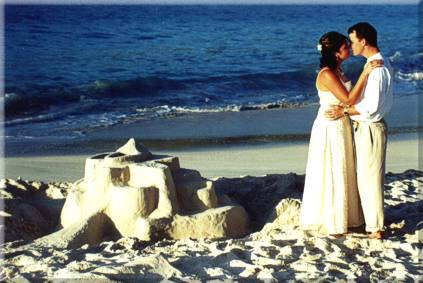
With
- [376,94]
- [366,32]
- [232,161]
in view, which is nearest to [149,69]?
[232,161]

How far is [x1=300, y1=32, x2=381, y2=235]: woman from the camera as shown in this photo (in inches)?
226

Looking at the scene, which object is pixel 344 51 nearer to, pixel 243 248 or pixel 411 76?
pixel 243 248

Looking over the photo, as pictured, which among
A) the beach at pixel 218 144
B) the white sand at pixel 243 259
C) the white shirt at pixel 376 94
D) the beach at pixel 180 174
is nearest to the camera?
the white sand at pixel 243 259

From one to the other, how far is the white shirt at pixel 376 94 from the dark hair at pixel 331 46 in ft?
0.86

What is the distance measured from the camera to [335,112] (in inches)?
229

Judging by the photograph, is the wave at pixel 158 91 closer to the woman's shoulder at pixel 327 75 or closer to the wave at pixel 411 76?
the wave at pixel 411 76

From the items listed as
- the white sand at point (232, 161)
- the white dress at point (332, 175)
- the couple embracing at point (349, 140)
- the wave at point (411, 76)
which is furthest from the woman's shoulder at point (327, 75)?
the wave at point (411, 76)

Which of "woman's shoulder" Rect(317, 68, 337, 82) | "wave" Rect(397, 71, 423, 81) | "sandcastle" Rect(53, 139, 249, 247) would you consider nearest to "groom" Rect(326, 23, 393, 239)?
"woman's shoulder" Rect(317, 68, 337, 82)

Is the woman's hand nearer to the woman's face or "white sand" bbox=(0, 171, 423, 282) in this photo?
the woman's face

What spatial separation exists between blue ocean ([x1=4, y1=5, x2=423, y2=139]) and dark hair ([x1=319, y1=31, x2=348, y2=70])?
7.56 meters

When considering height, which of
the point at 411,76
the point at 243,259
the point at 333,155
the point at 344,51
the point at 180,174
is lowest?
the point at 243,259

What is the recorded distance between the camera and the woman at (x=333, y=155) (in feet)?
18.8

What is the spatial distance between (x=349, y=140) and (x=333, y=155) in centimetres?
18

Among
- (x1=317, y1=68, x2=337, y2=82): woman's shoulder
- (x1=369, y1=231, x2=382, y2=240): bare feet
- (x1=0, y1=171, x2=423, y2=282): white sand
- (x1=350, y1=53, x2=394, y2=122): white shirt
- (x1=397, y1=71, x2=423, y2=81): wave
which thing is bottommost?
(x1=0, y1=171, x2=423, y2=282): white sand
